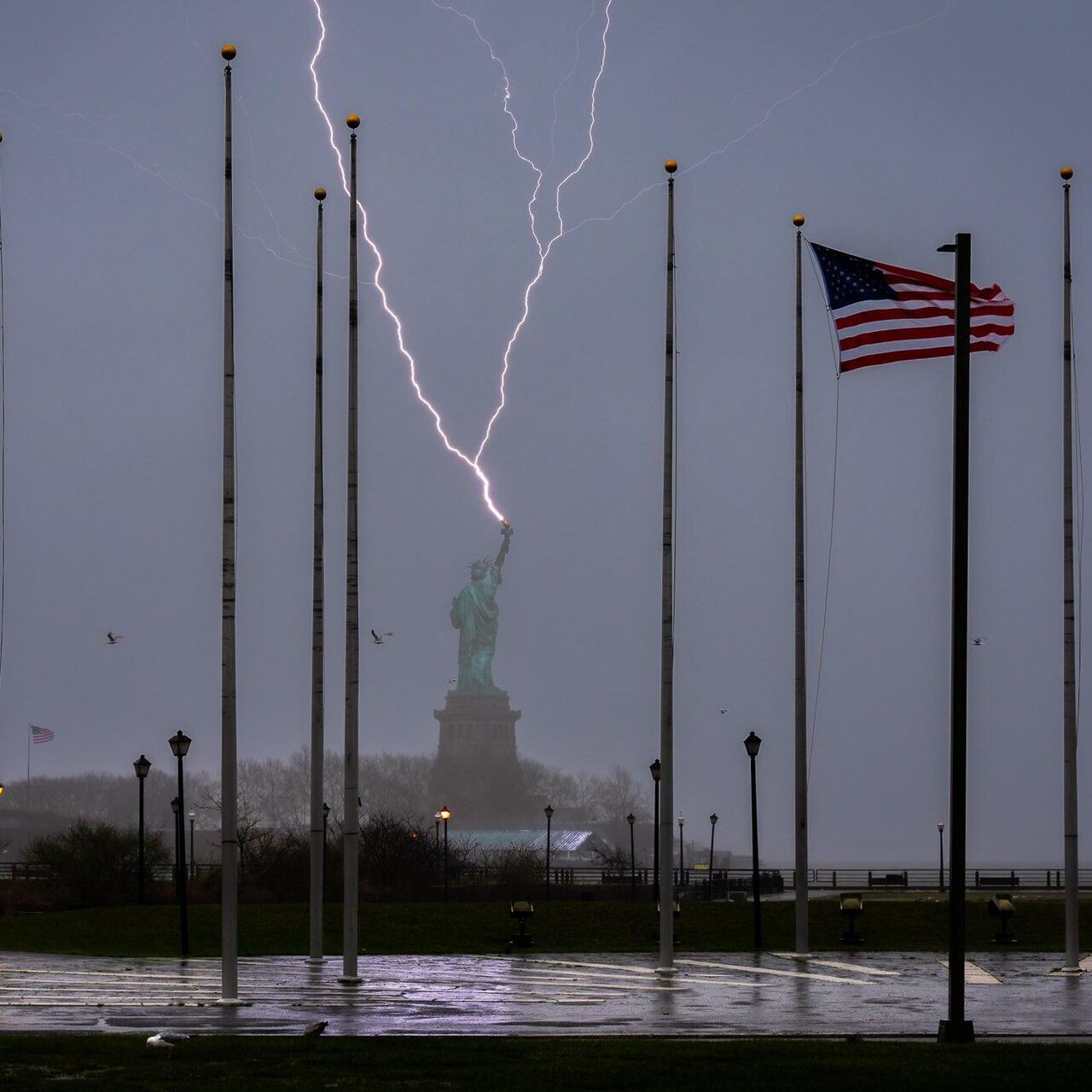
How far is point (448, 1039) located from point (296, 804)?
502ft

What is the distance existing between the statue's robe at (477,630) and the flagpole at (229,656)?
139 metres

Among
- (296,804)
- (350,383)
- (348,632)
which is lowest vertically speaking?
(296,804)

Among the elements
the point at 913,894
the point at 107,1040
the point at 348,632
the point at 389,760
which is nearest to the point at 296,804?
the point at 389,760

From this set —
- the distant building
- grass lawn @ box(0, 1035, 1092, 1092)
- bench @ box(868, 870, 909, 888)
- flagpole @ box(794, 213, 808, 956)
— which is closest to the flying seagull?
grass lawn @ box(0, 1035, 1092, 1092)

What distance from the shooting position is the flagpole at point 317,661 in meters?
31.8

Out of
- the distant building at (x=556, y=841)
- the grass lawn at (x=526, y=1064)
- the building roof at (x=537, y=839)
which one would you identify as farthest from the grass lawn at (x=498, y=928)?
the building roof at (x=537, y=839)

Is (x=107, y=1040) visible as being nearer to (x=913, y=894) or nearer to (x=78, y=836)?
(x=78, y=836)

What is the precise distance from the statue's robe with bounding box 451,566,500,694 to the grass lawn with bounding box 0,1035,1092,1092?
147 metres

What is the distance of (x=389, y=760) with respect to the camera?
17625 centimetres

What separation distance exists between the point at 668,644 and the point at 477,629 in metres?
136

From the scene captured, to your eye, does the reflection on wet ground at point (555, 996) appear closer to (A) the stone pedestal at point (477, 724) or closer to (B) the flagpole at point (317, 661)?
(B) the flagpole at point (317, 661)

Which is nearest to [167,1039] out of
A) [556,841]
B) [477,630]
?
[556,841]

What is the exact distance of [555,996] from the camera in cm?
2495

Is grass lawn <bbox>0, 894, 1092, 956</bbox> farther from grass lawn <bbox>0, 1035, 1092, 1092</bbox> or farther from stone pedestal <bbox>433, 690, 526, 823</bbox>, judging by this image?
stone pedestal <bbox>433, 690, 526, 823</bbox>
